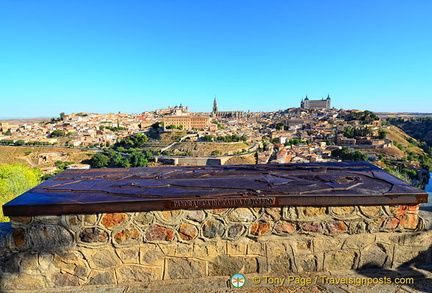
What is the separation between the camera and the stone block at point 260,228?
5.91ft

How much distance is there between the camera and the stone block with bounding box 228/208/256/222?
1776mm

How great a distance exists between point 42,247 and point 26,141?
6635 cm

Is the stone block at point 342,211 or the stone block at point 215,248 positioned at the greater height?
the stone block at point 342,211

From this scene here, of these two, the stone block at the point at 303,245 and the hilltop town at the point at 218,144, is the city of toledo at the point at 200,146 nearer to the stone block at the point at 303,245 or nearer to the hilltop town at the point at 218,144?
the hilltop town at the point at 218,144

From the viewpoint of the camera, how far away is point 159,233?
1.77 metres

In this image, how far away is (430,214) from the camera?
76.6 inches

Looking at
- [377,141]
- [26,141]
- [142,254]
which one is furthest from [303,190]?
[26,141]

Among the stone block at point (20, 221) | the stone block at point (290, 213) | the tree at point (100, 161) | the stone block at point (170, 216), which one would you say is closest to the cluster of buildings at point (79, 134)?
the tree at point (100, 161)

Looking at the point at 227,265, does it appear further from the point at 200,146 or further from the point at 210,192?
the point at 200,146

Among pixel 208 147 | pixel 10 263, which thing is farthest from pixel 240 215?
pixel 208 147

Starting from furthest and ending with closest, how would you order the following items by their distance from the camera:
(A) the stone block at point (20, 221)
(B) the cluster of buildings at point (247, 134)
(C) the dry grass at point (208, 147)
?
(C) the dry grass at point (208, 147)
(B) the cluster of buildings at point (247, 134)
(A) the stone block at point (20, 221)

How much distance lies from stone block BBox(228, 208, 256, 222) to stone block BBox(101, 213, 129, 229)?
2.46ft

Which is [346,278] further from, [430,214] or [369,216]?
[430,214]

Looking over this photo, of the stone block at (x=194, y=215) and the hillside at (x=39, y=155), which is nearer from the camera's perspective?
the stone block at (x=194, y=215)
